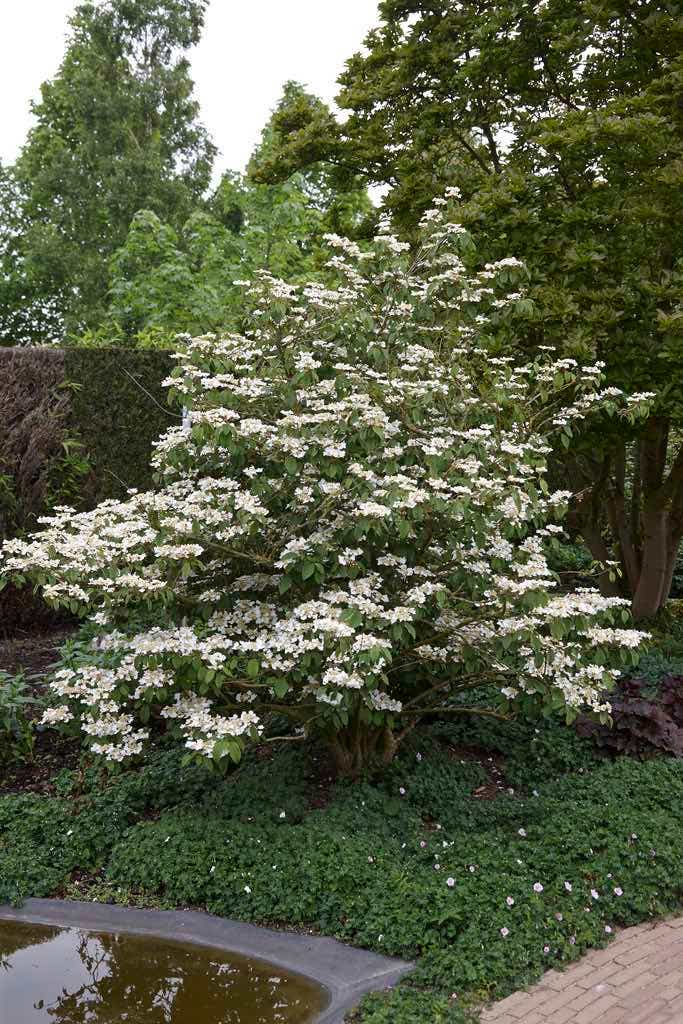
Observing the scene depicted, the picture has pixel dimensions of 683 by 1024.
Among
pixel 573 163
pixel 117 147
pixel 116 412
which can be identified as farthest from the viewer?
pixel 117 147

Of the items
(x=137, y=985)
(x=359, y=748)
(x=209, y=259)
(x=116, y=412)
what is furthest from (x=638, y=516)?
(x=209, y=259)

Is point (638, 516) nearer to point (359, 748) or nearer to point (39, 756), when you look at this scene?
point (359, 748)

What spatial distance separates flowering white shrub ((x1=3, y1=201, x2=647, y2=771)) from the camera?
409 cm

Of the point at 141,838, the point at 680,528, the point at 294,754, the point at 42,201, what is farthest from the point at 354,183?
the point at 42,201

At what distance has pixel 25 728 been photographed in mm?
5551

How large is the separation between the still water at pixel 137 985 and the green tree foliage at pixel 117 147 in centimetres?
1725

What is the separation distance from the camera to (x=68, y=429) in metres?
8.64

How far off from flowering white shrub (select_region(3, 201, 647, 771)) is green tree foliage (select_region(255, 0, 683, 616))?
1351mm

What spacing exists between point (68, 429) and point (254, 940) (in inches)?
226

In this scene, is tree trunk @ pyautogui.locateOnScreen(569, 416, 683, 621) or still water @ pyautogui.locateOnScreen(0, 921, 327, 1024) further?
tree trunk @ pyautogui.locateOnScreen(569, 416, 683, 621)

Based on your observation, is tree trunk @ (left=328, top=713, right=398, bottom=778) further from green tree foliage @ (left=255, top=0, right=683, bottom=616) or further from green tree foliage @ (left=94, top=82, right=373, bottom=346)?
green tree foliage @ (left=94, top=82, right=373, bottom=346)

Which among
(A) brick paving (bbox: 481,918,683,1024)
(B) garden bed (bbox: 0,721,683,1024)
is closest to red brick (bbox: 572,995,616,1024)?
(A) brick paving (bbox: 481,918,683,1024)

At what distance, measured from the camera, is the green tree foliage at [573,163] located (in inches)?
248

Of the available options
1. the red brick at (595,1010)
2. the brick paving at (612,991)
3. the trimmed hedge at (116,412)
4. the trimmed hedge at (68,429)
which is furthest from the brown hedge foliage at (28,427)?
the red brick at (595,1010)
